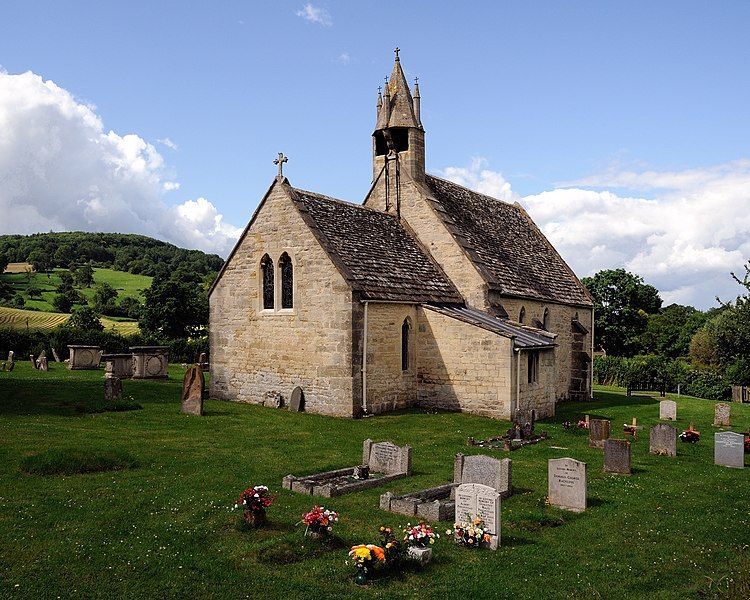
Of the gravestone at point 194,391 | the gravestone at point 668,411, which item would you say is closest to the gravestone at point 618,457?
the gravestone at point 668,411

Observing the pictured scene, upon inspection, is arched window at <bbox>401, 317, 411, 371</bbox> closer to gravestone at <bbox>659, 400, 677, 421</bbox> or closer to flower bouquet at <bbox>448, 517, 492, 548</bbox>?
gravestone at <bbox>659, 400, 677, 421</bbox>

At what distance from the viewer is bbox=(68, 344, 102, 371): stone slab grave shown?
3966cm

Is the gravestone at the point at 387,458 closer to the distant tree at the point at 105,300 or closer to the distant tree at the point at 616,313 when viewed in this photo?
the distant tree at the point at 616,313

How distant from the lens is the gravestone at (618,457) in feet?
57.3

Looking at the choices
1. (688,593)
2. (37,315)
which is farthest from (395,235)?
(37,315)

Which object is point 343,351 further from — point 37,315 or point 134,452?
point 37,315

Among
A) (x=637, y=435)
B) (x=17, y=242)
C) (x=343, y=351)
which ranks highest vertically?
(x=17, y=242)

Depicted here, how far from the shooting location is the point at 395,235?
32.5 m

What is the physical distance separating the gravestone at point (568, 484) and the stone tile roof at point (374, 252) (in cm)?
1337

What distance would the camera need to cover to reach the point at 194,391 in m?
24.7

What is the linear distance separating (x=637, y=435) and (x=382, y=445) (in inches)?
502

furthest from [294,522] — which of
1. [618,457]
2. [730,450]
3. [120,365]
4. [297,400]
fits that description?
→ [120,365]

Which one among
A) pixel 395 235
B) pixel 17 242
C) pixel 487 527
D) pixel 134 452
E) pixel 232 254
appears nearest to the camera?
pixel 487 527

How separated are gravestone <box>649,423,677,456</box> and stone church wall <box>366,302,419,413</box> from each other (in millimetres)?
10806
